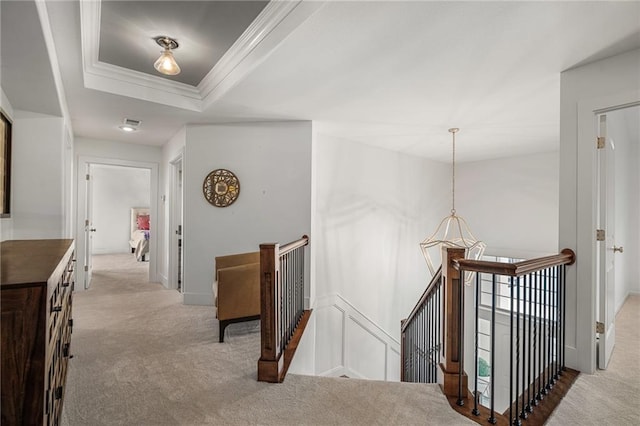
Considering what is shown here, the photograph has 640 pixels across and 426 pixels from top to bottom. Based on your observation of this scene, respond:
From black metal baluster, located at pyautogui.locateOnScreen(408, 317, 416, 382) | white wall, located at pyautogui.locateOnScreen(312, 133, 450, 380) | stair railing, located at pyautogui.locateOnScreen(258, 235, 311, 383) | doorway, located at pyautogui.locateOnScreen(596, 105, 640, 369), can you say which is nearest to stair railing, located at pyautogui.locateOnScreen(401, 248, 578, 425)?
doorway, located at pyautogui.locateOnScreen(596, 105, 640, 369)

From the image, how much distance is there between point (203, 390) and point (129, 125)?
332 cm

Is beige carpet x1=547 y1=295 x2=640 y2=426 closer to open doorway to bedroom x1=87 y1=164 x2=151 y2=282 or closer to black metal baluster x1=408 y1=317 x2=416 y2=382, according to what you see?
black metal baluster x1=408 y1=317 x2=416 y2=382

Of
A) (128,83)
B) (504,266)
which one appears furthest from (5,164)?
(504,266)

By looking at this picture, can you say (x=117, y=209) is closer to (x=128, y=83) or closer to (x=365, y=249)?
(x=128, y=83)

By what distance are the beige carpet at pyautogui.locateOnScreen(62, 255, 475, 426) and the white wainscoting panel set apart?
4.64 ft

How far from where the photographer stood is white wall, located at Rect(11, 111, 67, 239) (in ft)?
9.02

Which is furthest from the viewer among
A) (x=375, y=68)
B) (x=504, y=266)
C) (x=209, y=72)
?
(x=209, y=72)

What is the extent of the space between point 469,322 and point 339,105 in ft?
7.42

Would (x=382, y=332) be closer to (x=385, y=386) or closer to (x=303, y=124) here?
(x=385, y=386)

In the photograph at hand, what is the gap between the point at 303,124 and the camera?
12.4ft

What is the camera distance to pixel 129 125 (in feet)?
13.0

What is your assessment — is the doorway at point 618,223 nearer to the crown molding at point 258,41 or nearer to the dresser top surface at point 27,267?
the crown molding at point 258,41

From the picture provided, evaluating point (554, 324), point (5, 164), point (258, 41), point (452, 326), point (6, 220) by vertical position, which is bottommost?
point (554, 324)

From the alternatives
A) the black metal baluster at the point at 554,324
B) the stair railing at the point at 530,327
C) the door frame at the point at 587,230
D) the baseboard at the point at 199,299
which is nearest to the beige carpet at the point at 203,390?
the stair railing at the point at 530,327
